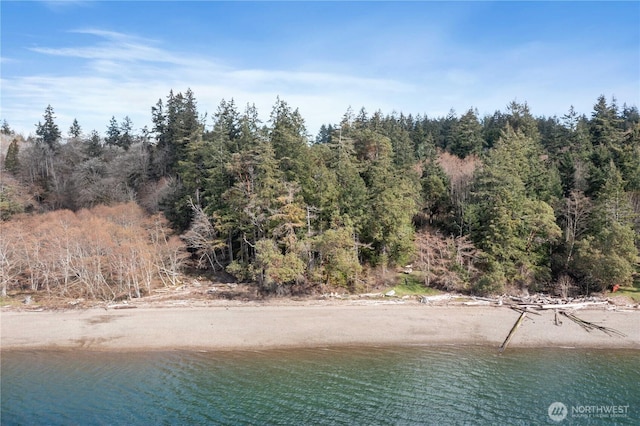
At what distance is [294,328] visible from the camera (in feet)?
89.0

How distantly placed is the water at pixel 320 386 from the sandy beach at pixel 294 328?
4.00 ft

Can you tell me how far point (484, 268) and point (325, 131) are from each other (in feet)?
192

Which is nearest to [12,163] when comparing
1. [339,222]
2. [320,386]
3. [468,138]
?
[339,222]

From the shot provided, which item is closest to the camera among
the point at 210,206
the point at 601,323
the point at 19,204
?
the point at 601,323

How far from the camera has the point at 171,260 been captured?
3728 cm

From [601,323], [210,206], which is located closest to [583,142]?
[601,323]

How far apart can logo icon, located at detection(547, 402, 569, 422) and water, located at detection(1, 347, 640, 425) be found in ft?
0.86

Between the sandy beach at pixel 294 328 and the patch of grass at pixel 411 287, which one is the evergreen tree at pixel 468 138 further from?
the sandy beach at pixel 294 328

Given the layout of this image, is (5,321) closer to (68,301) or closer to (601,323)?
(68,301)

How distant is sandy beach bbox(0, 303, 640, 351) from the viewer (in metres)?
24.9

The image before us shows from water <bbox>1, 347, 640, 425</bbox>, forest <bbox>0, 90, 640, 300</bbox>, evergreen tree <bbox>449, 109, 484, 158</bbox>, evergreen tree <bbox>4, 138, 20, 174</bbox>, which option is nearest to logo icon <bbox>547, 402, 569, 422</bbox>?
water <bbox>1, 347, 640, 425</bbox>

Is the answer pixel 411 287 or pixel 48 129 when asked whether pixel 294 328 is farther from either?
pixel 48 129

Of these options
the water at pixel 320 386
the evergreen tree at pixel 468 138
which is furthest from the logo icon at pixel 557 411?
the evergreen tree at pixel 468 138

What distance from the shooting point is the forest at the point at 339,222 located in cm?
3419
